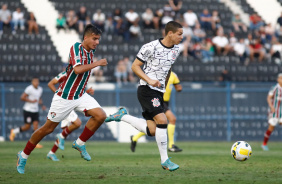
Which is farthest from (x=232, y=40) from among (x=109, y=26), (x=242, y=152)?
(x=242, y=152)

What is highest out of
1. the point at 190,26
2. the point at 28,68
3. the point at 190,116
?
the point at 190,26

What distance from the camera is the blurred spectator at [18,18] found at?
2603cm

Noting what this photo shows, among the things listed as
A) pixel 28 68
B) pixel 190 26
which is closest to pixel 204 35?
pixel 190 26

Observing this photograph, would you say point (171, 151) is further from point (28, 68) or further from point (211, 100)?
point (28, 68)

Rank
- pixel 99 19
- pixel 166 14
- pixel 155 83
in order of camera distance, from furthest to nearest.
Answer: pixel 166 14
pixel 99 19
pixel 155 83

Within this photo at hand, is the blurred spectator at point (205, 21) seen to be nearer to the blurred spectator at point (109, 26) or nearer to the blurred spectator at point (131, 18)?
the blurred spectator at point (131, 18)

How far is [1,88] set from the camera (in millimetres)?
23047

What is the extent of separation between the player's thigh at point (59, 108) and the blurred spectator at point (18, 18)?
17.0 m

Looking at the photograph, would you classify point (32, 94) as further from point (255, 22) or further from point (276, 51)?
point (255, 22)

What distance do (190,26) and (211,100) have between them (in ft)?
16.2

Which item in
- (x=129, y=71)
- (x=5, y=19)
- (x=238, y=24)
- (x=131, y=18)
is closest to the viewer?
(x=129, y=71)

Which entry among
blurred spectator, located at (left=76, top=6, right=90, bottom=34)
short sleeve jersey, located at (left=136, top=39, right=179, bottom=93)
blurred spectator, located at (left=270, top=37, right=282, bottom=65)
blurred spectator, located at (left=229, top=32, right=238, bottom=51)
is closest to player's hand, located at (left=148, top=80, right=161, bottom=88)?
short sleeve jersey, located at (left=136, top=39, right=179, bottom=93)

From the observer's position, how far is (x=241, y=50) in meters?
26.3

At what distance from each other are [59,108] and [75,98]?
357 millimetres
